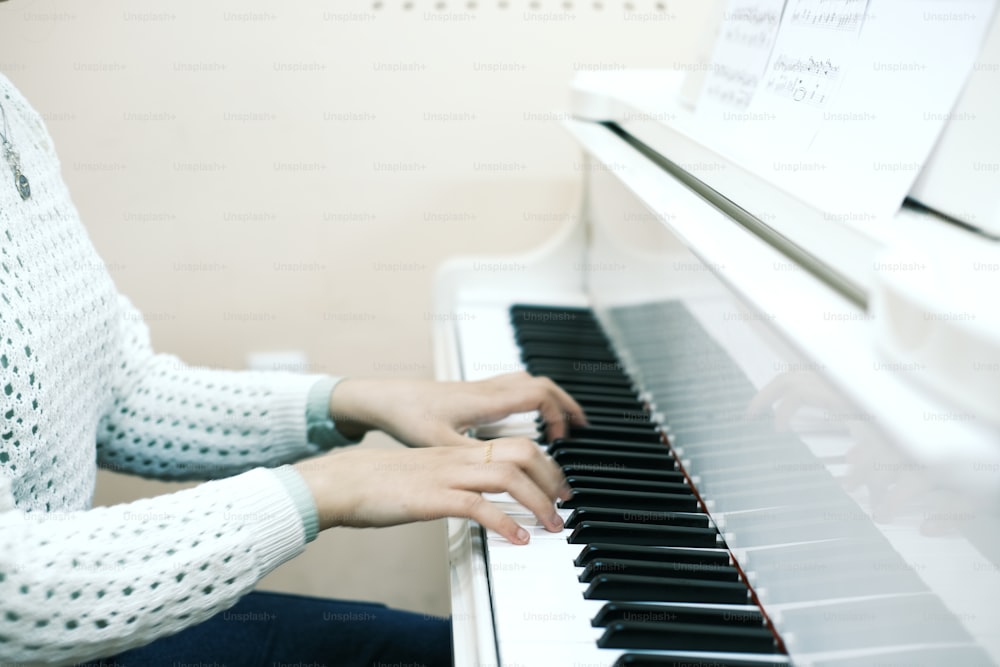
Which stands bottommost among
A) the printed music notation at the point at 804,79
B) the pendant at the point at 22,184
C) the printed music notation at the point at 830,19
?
the pendant at the point at 22,184

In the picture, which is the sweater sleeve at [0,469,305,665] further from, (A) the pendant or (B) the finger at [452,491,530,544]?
(A) the pendant

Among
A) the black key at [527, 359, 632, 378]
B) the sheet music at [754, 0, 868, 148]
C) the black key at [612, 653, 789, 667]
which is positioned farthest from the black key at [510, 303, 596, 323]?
the black key at [612, 653, 789, 667]

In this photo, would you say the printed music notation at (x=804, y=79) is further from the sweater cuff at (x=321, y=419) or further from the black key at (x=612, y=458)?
the sweater cuff at (x=321, y=419)

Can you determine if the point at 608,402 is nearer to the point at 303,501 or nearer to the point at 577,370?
the point at 577,370

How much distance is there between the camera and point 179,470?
3.45 feet

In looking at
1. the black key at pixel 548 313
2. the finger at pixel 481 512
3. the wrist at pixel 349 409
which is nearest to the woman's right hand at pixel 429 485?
the finger at pixel 481 512

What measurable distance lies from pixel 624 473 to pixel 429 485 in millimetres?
241

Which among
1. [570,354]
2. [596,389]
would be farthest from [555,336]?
[596,389]

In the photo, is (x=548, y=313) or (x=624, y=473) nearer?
(x=624, y=473)

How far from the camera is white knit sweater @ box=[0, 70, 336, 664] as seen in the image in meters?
0.66

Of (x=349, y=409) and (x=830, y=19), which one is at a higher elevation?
(x=830, y=19)

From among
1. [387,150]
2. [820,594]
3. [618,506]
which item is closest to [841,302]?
[820,594]

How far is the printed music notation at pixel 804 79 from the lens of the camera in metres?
0.80

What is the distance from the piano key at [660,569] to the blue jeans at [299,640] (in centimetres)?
33
